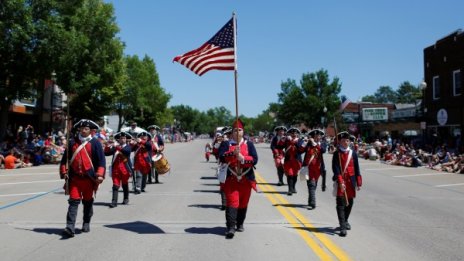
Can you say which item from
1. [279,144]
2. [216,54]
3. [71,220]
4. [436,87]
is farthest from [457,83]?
[71,220]

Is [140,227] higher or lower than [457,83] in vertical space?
lower

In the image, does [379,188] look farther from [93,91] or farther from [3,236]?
[93,91]

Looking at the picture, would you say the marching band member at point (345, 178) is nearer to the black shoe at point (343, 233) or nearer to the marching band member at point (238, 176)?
the black shoe at point (343, 233)

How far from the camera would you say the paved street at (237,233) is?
23.6 ft

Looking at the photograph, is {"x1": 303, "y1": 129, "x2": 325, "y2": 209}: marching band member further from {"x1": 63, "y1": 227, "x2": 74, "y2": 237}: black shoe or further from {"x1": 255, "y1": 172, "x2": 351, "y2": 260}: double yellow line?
{"x1": 63, "y1": 227, "x2": 74, "y2": 237}: black shoe

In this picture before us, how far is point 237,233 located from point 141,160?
6.42 m

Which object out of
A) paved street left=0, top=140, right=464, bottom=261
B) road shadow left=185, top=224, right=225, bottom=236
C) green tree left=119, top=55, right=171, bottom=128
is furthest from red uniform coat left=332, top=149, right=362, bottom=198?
A: green tree left=119, top=55, right=171, bottom=128

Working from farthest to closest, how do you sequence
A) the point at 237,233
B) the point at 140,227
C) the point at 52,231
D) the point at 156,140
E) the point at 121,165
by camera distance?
the point at 156,140
the point at 121,165
the point at 140,227
the point at 52,231
the point at 237,233

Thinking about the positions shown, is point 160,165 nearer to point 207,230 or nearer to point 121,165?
point 121,165

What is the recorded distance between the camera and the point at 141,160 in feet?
47.0

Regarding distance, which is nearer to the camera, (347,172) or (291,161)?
(347,172)

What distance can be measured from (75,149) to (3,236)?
1739 mm

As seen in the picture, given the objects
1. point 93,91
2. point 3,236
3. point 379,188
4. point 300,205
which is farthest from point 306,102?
point 3,236

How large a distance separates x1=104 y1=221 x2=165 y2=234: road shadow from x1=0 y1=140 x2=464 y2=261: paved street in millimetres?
17
